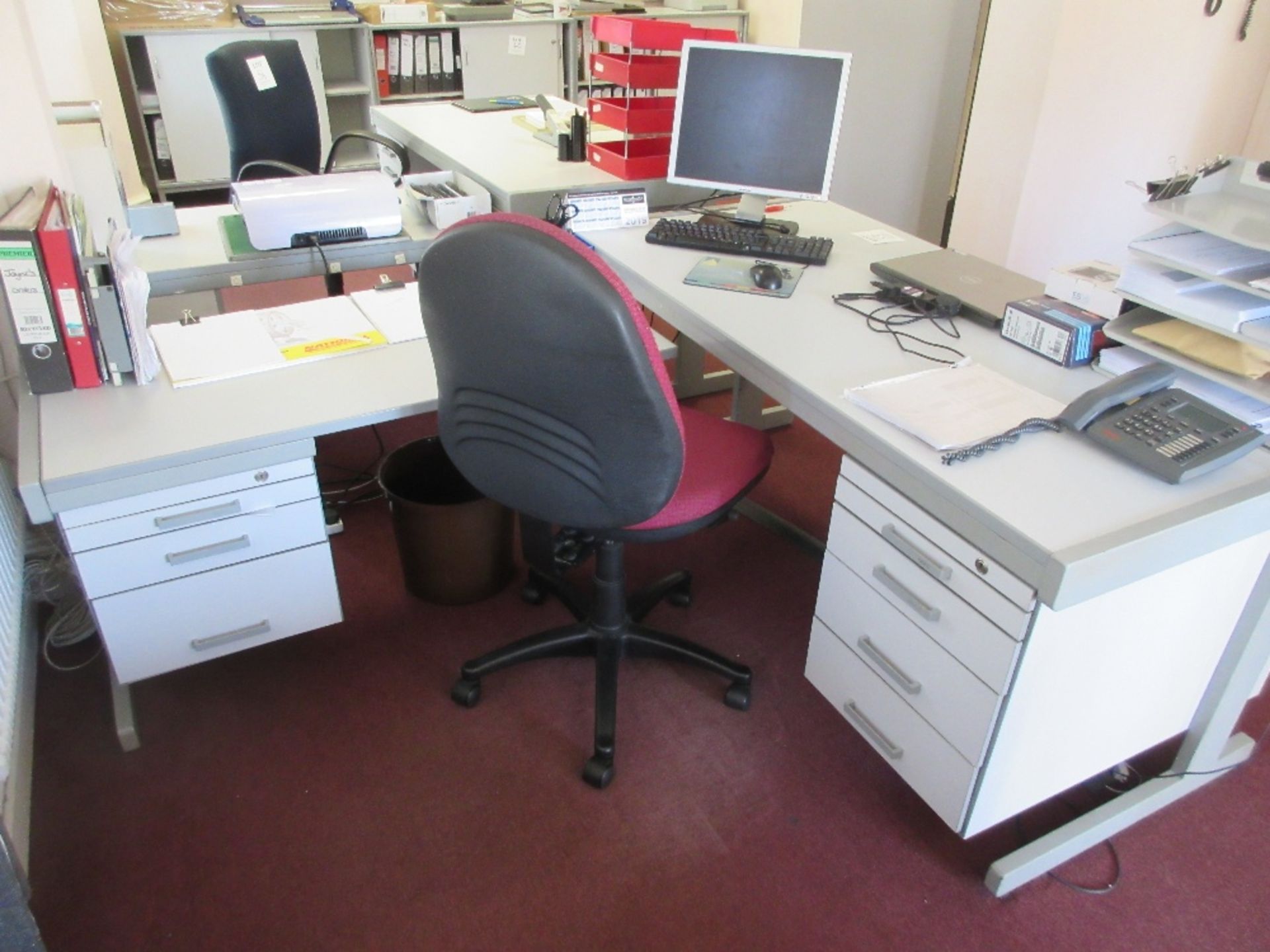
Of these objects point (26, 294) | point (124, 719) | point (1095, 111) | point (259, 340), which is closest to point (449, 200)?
point (259, 340)

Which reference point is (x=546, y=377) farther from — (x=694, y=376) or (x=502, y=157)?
(x=694, y=376)

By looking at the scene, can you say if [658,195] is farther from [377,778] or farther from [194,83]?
[194,83]

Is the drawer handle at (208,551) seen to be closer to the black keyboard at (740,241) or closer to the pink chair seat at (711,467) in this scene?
the pink chair seat at (711,467)

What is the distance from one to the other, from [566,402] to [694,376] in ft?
5.69

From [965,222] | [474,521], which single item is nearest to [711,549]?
[474,521]

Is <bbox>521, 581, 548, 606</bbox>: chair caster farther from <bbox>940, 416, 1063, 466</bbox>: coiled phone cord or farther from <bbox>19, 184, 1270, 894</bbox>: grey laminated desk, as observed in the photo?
<bbox>940, 416, 1063, 466</bbox>: coiled phone cord

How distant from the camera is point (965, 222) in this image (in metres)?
3.70

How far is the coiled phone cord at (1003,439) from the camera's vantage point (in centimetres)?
132

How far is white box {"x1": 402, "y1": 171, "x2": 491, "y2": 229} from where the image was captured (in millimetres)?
2301

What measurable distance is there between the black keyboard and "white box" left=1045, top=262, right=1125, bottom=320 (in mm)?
522

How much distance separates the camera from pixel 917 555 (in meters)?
1.40

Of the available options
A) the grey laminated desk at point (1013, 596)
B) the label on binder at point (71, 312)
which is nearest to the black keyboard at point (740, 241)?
the grey laminated desk at point (1013, 596)

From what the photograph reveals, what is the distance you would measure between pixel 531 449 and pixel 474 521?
25.4 inches

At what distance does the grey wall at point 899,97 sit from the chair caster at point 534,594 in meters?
2.19
